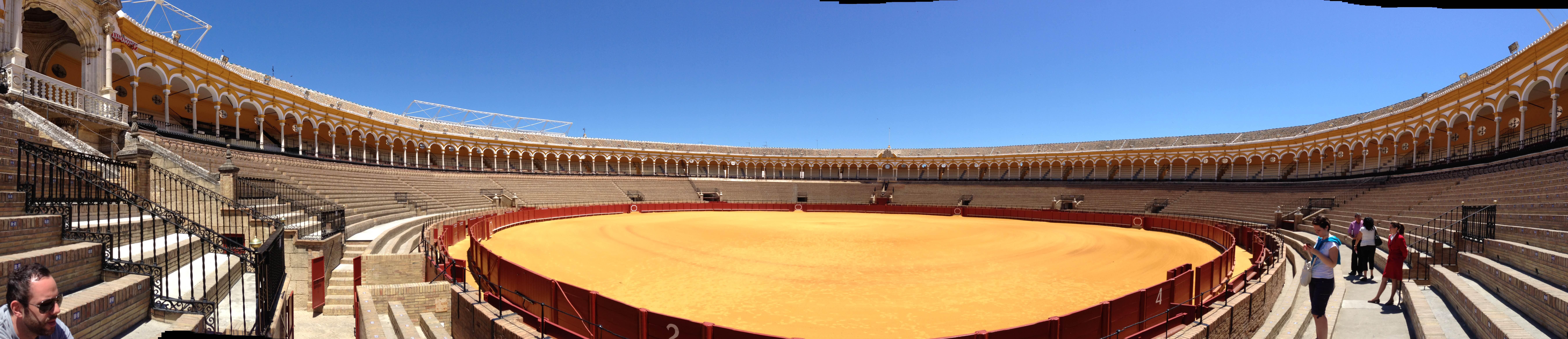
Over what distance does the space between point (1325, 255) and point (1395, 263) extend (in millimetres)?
3325

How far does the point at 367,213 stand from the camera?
2081cm

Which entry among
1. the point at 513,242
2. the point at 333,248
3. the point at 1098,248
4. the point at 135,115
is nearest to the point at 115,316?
the point at 333,248

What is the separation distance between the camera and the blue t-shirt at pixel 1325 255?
720 centimetres

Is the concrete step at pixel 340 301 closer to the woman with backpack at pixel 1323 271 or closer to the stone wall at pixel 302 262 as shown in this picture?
the stone wall at pixel 302 262

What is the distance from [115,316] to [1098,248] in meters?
23.5

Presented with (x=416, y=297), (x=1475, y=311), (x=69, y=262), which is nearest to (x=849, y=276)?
(x=416, y=297)

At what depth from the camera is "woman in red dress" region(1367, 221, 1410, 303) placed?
28.8 feet

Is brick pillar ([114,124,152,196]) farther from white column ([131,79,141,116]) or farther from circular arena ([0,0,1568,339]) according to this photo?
white column ([131,79,141,116])

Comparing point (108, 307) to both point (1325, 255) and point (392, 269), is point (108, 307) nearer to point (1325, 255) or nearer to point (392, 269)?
point (392, 269)

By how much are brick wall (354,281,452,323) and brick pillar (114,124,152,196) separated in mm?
4809

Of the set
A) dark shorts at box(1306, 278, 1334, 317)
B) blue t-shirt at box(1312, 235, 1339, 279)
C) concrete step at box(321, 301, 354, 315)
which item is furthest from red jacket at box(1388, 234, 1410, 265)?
concrete step at box(321, 301, 354, 315)

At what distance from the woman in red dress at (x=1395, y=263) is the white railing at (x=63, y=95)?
25253 mm

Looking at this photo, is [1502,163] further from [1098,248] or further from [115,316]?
[115,316]

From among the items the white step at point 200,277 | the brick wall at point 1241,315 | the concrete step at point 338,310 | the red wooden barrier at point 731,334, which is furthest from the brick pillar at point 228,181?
the brick wall at point 1241,315
